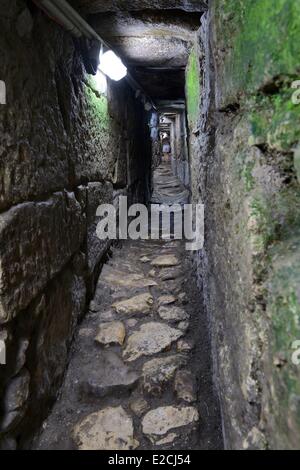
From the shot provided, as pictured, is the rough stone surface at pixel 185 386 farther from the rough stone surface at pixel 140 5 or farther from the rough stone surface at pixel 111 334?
the rough stone surface at pixel 140 5

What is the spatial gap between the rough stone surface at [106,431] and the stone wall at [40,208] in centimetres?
23

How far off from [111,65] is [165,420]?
266cm

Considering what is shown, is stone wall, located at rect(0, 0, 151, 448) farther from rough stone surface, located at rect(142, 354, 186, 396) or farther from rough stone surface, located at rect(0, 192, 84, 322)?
rough stone surface, located at rect(142, 354, 186, 396)

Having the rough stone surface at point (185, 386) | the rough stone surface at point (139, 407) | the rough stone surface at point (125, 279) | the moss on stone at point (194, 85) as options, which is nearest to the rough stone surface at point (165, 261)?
the rough stone surface at point (125, 279)

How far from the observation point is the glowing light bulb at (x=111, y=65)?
272cm

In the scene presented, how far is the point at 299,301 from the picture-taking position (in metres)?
0.84

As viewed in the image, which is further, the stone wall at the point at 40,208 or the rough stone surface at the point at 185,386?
the rough stone surface at the point at 185,386

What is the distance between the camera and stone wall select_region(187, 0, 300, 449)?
2.95ft

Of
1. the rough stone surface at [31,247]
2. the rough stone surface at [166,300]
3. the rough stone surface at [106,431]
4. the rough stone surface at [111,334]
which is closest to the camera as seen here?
the rough stone surface at [31,247]

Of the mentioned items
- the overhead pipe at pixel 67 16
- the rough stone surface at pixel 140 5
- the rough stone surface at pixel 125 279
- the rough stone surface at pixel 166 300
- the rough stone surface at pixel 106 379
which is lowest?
the rough stone surface at pixel 106 379

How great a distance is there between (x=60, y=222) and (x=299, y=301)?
1455 mm

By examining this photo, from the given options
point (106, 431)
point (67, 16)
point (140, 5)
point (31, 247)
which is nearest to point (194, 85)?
point (140, 5)

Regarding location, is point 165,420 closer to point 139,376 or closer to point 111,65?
point 139,376

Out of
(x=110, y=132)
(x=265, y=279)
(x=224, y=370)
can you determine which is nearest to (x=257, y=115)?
(x=265, y=279)
